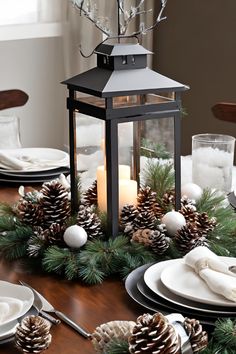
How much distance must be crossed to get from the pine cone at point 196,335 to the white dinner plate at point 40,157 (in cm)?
101

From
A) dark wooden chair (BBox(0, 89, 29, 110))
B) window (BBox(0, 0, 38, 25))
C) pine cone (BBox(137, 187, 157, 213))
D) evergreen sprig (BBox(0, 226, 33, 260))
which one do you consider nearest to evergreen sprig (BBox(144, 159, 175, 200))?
pine cone (BBox(137, 187, 157, 213))

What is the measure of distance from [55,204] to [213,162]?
0.46 m

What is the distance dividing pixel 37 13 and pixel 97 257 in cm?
237

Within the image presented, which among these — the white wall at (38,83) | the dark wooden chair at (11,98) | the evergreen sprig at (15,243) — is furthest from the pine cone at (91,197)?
the white wall at (38,83)

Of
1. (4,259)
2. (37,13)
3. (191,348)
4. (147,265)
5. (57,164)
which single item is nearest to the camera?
(191,348)

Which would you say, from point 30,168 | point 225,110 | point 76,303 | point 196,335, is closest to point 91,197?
point 76,303

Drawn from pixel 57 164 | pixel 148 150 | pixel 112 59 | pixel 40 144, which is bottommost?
pixel 40 144

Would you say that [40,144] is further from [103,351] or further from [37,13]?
[103,351]

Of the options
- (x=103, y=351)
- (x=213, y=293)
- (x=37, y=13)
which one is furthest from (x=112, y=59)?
(x=37, y=13)

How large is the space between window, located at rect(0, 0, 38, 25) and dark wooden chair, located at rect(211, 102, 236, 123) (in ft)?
4.50

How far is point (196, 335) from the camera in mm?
1002

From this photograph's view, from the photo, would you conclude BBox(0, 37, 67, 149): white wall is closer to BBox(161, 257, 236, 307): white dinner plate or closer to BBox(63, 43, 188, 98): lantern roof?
BBox(63, 43, 188, 98): lantern roof

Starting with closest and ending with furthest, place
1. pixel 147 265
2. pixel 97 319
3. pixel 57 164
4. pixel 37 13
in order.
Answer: pixel 97 319
pixel 147 265
pixel 57 164
pixel 37 13

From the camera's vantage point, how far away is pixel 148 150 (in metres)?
1.51
